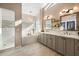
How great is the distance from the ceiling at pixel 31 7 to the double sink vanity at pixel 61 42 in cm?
55

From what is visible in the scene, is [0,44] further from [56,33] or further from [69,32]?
[69,32]

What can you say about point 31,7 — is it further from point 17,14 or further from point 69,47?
point 69,47

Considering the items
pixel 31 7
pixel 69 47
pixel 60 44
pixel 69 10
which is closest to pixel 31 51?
pixel 60 44

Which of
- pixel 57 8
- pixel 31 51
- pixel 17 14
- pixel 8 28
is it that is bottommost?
pixel 31 51

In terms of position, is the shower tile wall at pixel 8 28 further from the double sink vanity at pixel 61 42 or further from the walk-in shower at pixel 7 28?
the double sink vanity at pixel 61 42

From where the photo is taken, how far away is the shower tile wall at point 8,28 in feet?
8.56

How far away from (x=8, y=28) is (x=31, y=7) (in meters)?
0.73

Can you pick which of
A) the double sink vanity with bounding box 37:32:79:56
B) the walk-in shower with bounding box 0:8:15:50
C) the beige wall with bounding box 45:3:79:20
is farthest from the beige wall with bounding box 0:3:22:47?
the beige wall with bounding box 45:3:79:20

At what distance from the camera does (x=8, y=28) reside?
266 cm

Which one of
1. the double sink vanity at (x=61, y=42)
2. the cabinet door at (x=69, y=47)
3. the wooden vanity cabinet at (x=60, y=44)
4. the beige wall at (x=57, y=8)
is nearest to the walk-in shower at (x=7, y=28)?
the double sink vanity at (x=61, y=42)

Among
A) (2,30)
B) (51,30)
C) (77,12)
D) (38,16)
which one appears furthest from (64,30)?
(2,30)

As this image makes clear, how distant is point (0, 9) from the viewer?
8.46 ft

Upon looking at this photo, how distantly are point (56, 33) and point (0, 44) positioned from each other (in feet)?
4.41

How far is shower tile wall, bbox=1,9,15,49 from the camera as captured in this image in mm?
2609
